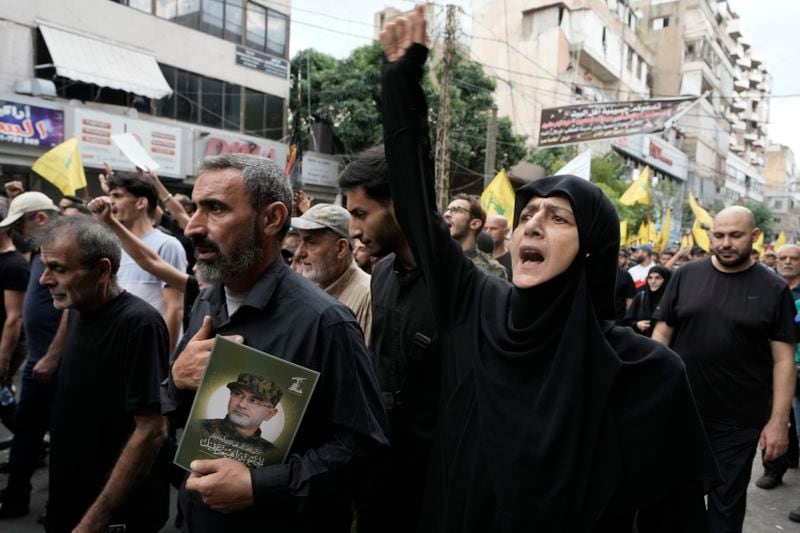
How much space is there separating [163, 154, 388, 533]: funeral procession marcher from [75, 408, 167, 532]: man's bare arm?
0.39m

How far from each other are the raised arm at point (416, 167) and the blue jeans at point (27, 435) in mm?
3074

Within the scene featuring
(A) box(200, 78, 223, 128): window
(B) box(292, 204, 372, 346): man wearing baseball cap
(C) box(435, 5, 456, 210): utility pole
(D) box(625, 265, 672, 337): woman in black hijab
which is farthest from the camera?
(A) box(200, 78, 223, 128): window

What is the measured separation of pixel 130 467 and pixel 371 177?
137 centimetres

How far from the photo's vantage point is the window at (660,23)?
5225cm

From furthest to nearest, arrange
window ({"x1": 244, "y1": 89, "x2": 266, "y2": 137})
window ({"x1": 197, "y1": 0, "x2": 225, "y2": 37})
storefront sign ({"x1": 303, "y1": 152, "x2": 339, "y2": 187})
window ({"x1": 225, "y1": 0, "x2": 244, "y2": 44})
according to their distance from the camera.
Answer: storefront sign ({"x1": 303, "y1": 152, "x2": 339, "y2": 187}), window ({"x1": 244, "y1": 89, "x2": 266, "y2": 137}), window ({"x1": 225, "y1": 0, "x2": 244, "y2": 44}), window ({"x1": 197, "y1": 0, "x2": 225, "y2": 37})

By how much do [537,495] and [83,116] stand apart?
1647 centimetres

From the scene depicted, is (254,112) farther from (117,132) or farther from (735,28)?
(735,28)

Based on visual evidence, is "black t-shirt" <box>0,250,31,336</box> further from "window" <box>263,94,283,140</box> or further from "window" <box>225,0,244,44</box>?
"window" <box>263,94,283,140</box>

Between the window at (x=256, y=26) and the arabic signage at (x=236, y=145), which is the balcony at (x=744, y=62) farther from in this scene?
the arabic signage at (x=236, y=145)

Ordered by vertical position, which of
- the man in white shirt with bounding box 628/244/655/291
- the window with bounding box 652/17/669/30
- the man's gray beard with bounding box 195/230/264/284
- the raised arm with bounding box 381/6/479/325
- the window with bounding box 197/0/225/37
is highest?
the window with bounding box 652/17/669/30

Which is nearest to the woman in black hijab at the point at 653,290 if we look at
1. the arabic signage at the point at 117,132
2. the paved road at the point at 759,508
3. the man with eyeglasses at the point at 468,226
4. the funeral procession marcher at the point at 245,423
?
the paved road at the point at 759,508

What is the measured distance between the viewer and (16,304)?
4.32 meters

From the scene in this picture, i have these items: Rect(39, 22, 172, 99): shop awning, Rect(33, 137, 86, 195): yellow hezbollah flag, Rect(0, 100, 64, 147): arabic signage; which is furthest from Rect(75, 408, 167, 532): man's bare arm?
Rect(39, 22, 172, 99): shop awning

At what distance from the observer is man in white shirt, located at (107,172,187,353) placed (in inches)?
151
